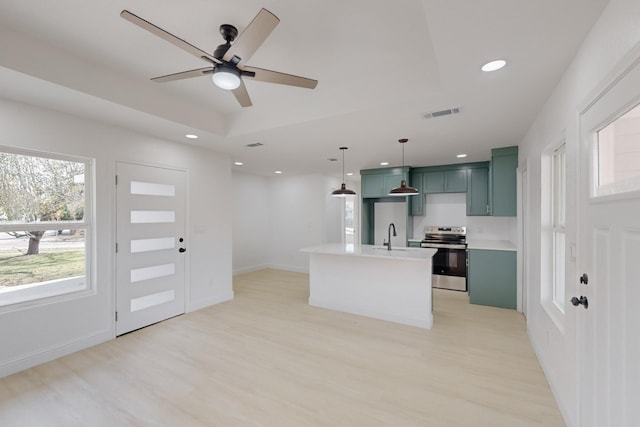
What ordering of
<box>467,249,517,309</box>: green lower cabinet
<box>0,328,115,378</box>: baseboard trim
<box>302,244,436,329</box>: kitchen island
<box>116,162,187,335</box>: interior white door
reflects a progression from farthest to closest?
<box>467,249,517,309</box>: green lower cabinet → <box>302,244,436,329</box>: kitchen island → <box>116,162,187,335</box>: interior white door → <box>0,328,115,378</box>: baseboard trim

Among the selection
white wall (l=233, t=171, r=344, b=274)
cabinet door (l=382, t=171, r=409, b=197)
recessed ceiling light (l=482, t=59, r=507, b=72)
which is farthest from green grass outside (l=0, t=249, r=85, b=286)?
cabinet door (l=382, t=171, r=409, b=197)

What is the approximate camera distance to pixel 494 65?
1951 millimetres

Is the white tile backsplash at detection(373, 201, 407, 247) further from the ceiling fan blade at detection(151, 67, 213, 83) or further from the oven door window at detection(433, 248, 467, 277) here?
the ceiling fan blade at detection(151, 67, 213, 83)

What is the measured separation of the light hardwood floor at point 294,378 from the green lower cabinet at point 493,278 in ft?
1.80

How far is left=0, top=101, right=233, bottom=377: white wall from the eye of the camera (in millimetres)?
2580

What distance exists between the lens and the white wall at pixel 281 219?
665cm

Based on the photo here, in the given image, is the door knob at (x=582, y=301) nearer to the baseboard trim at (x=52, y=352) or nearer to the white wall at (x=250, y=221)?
the baseboard trim at (x=52, y=352)

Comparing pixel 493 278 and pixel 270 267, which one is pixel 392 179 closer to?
pixel 493 278

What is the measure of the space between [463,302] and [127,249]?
4862 mm

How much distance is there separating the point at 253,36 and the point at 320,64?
3.12ft

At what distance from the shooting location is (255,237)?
7.00 m

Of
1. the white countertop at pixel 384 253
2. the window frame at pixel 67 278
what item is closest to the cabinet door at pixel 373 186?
the white countertop at pixel 384 253

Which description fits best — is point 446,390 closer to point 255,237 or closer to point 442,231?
point 442,231

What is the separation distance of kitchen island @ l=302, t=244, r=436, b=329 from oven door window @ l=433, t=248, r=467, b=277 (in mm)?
1527
